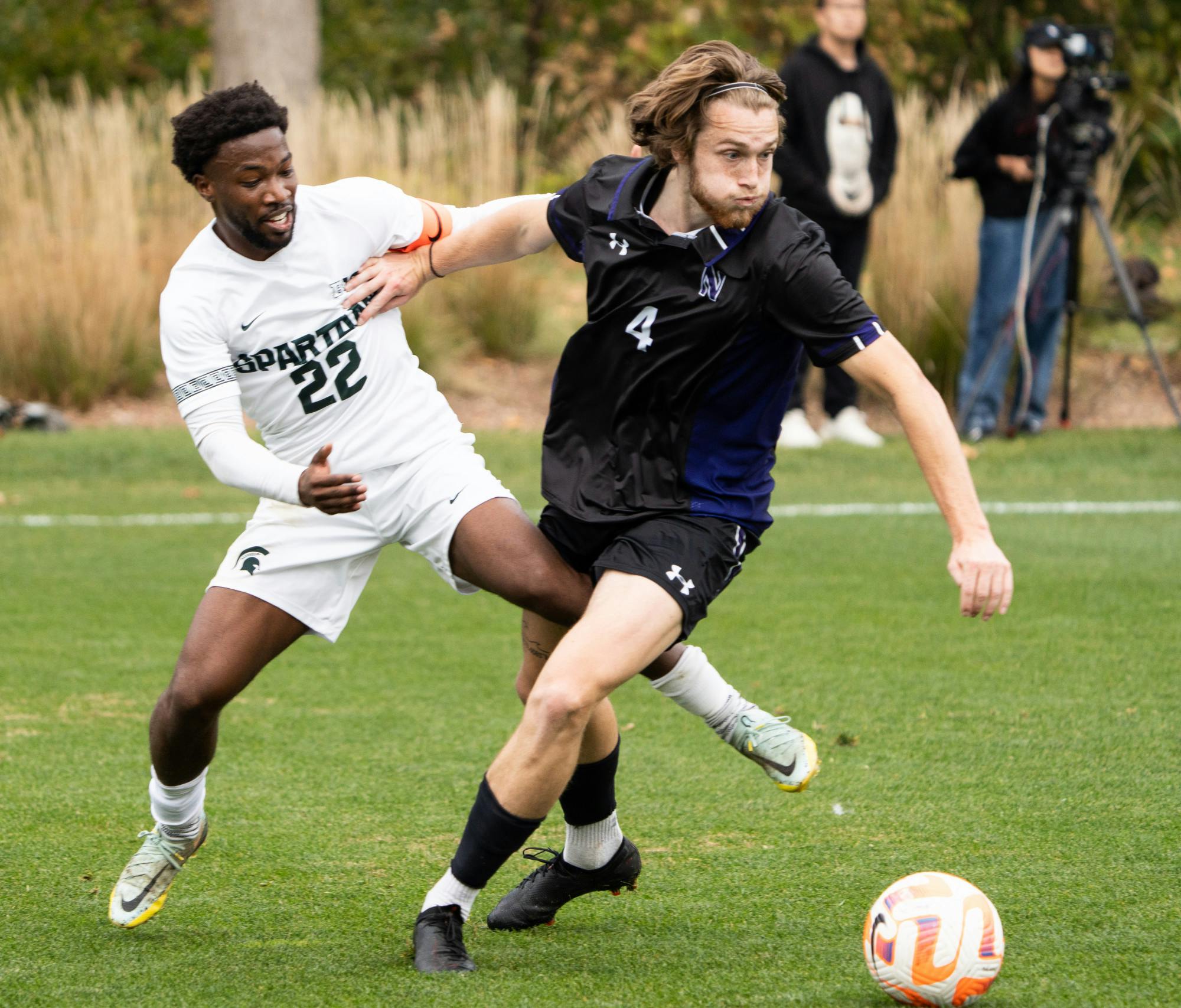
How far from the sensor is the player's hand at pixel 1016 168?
10.6 metres

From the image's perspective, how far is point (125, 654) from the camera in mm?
6582

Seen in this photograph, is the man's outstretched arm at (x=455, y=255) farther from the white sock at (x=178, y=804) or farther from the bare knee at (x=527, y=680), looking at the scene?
the white sock at (x=178, y=804)

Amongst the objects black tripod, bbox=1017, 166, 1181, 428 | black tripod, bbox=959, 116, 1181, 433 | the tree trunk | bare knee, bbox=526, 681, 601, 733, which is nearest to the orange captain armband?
bare knee, bbox=526, 681, 601, 733

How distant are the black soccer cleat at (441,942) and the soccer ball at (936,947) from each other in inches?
35.4

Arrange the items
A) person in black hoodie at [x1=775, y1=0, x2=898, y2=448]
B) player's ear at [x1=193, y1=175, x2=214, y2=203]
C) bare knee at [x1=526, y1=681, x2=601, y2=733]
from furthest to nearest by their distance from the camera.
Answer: person in black hoodie at [x1=775, y1=0, x2=898, y2=448], player's ear at [x1=193, y1=175, x2=214, y2=203], bare knee at [x1=526, y1=681, x2=601, y2=733]

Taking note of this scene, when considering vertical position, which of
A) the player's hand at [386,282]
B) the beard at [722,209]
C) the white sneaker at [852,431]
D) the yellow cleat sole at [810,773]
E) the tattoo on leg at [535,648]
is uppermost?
the beard at [722,209]

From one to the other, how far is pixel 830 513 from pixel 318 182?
5.65 metres

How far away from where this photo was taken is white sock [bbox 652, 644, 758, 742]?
13.2 ft

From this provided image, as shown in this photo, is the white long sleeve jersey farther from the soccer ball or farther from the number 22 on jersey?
the soccer ball

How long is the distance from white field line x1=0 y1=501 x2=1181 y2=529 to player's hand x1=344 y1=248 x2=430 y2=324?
5183 mm

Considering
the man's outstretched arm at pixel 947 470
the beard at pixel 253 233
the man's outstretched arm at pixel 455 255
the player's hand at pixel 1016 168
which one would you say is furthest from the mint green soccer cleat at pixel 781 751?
the player's hand at pixel 1016 168

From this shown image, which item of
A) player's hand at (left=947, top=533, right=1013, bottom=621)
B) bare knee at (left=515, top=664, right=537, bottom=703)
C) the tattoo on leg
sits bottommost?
bare knee at (left=515, top=664, right=537, bottom=703)

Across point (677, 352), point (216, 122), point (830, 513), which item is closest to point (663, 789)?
point (677, 352)

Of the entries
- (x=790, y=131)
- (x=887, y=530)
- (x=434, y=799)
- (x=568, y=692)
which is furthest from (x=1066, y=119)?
(x=568, y=692)
